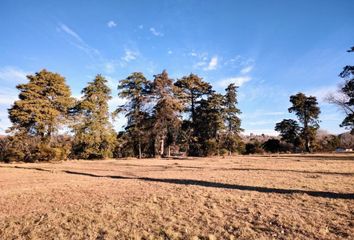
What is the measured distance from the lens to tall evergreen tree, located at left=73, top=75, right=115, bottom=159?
29703mm

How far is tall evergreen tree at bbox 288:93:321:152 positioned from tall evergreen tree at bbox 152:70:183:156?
20343 millimetres

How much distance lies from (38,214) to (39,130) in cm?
2321

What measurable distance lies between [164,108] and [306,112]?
24270 mm

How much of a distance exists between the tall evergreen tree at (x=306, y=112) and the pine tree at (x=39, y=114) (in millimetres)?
34345

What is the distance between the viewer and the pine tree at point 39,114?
24844mm

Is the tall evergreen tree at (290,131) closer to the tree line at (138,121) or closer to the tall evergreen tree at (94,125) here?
the tree line at (138,121)

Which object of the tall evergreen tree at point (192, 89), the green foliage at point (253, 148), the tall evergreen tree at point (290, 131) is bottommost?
the green foliage at point (253, 148)

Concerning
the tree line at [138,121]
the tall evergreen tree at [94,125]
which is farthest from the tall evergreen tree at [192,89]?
the tall evergreen tree at [94,125]

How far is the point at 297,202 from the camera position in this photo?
→ 641cm

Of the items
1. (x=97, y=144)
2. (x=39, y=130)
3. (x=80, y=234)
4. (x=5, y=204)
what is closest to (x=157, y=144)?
(x=97, y=144)

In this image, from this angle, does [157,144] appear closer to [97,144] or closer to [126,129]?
[126,129]

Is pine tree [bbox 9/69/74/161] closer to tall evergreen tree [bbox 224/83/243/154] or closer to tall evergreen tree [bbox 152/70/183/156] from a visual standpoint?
tall evergreen tree [bbox 152/70/183/156]

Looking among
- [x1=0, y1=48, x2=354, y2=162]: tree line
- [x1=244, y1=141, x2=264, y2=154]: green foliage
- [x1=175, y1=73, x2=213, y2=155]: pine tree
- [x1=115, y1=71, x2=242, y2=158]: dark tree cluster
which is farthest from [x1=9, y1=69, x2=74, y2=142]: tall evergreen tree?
[x1=244, y1=141, x2=264, y2=154]: green foliage

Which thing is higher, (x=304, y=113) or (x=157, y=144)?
(x=304, y=113)
